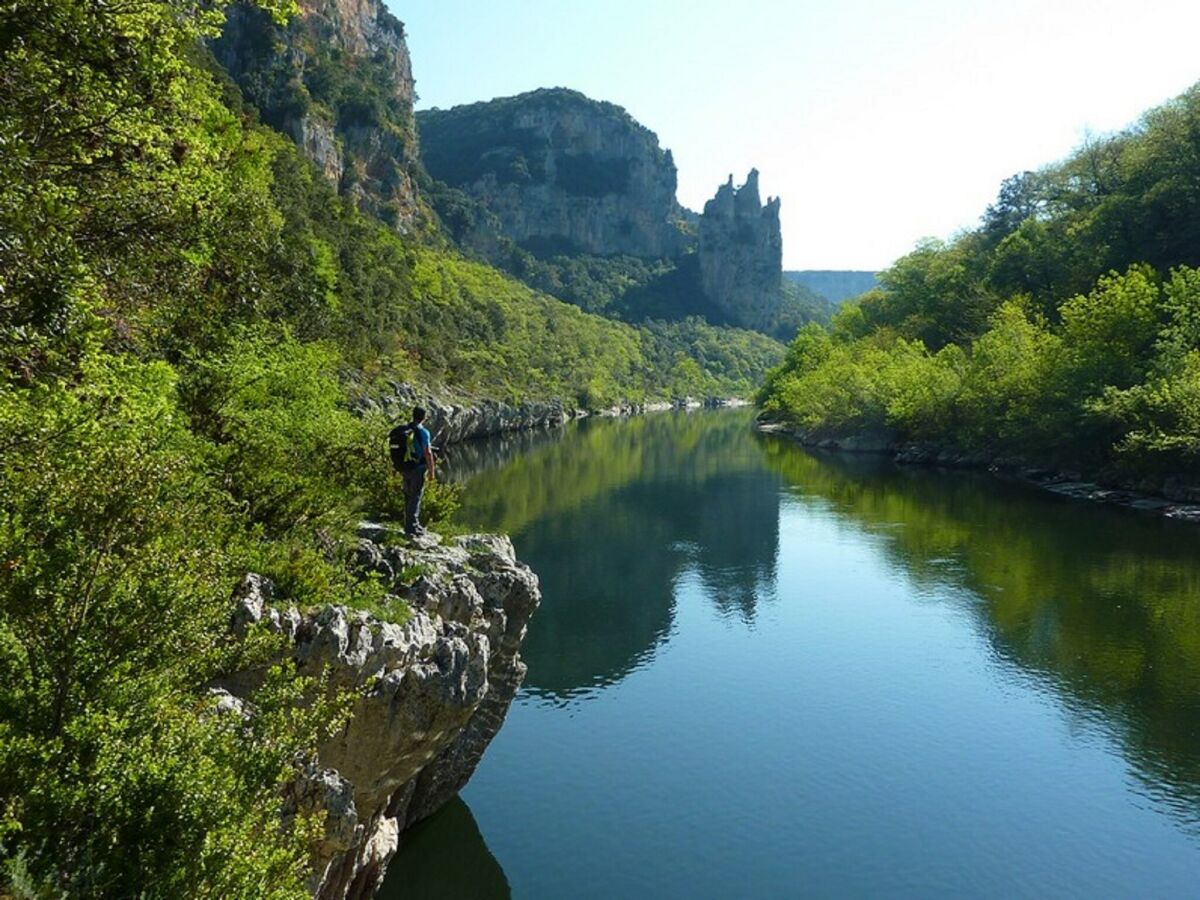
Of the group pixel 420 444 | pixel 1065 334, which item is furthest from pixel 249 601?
pixel 1065 334

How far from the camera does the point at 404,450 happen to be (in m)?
15.7

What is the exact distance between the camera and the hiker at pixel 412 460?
51.2 ft

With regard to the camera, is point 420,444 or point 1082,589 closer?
point 420,444

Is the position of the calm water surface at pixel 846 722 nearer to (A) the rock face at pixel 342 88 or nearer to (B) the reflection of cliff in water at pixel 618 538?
(B) the reflection of cliff in water at pixel 618 538

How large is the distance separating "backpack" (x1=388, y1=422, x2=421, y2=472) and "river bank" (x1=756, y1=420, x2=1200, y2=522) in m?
42.5

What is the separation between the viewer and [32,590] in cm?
748

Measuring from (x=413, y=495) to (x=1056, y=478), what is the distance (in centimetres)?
5512

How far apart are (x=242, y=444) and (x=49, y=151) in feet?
23.8

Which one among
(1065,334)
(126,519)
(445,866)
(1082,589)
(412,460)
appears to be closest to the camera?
(126,519)

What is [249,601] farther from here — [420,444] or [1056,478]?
[1056,478]

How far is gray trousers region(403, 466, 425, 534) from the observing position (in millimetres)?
15727

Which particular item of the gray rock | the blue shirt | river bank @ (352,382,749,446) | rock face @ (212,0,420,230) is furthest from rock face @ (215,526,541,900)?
rock face @ (212,0,420,230)

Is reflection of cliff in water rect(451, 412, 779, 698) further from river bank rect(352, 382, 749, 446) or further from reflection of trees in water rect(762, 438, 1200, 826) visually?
river bank rect(352, 382, 749, 446)

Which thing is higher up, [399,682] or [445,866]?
[399,682]
